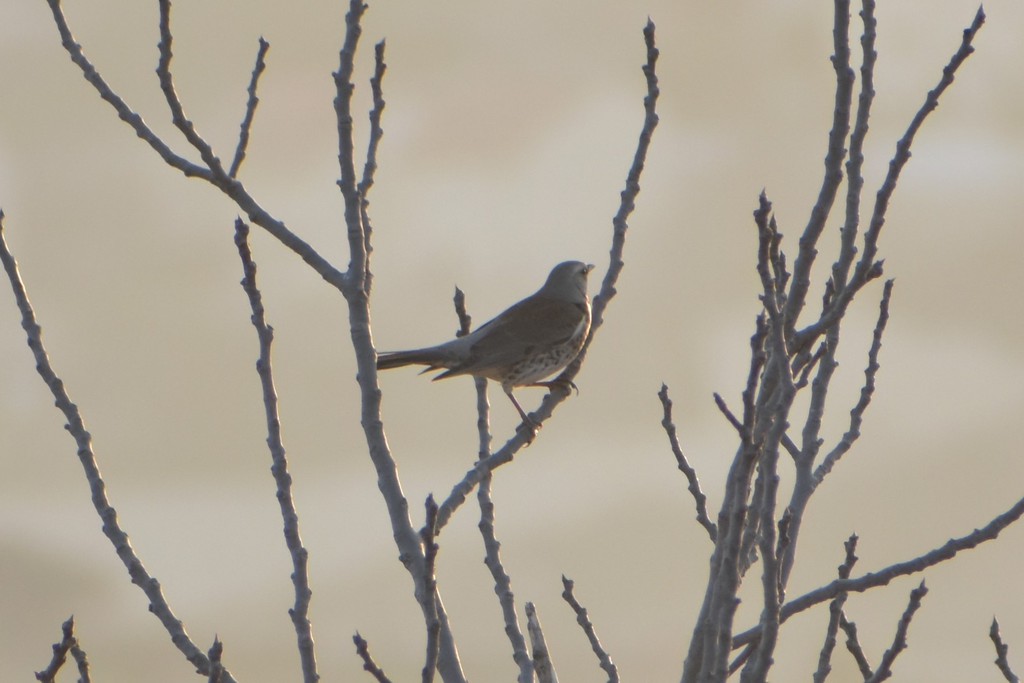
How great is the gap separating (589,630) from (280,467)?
2073 mm

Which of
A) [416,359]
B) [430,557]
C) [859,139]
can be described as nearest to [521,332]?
[416,359]

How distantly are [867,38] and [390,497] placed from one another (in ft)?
8.20

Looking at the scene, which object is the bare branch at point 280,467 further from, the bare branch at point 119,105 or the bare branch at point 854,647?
the bare branch at point 854,647

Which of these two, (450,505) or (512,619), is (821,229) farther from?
(512,619)

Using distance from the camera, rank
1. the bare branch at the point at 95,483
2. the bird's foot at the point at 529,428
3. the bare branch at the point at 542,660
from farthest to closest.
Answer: the bird's foot at the point at 529,428 < the bare branch at the point at 542,660 < the bare branch at the point at 95,483

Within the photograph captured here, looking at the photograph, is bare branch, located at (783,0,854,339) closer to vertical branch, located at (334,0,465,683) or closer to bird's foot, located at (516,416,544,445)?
vertical branch, located at (334,0,465,683)

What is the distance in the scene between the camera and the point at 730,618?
375cm

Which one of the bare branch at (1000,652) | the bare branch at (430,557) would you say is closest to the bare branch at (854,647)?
the bare branch at (1000,652)

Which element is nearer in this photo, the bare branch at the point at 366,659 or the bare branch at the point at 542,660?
the bare branch at the point at 366,659

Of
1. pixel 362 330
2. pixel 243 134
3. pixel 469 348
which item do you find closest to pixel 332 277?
pixel 362 330

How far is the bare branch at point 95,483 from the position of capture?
4762 millimetres

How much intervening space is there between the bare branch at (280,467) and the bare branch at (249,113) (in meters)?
0.38

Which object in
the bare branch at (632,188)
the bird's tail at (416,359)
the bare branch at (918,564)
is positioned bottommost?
the bare branch at (918,564)

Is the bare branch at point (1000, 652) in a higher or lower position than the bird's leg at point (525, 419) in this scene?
lower
